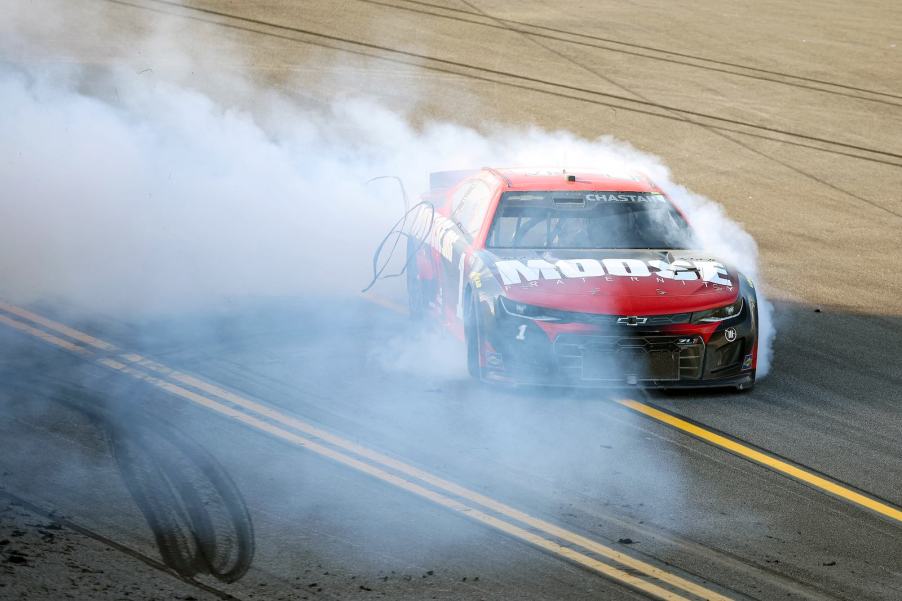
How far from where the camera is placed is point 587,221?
9.58 metres

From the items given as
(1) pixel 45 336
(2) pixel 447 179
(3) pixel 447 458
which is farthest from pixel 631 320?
Result: (1) pixel 45 336

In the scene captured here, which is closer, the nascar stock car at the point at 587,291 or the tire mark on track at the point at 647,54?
the nascar stock car at the point at 587,291

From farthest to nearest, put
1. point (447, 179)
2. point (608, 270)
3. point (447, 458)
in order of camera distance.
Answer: point (447, 179) < point (608, 270) < point (447, 458)

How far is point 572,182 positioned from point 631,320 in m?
1.80

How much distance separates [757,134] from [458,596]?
13.3m

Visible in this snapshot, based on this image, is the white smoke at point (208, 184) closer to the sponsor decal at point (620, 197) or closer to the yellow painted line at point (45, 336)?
the yellow painted line at point (45, 336)

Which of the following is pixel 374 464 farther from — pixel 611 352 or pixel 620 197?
pixel 620 197

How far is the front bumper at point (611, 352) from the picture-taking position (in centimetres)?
830

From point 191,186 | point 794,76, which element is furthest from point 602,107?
point 191,186

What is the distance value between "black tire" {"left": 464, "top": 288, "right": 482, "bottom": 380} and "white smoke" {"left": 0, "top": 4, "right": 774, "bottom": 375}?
1.92m

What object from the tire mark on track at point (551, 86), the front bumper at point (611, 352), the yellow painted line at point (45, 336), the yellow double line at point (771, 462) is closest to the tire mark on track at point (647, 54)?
the tire mark on track at point (551, 86)

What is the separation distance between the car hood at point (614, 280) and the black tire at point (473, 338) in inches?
9.5

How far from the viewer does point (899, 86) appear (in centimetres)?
2092

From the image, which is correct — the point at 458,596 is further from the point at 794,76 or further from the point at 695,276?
the point at 794,76
